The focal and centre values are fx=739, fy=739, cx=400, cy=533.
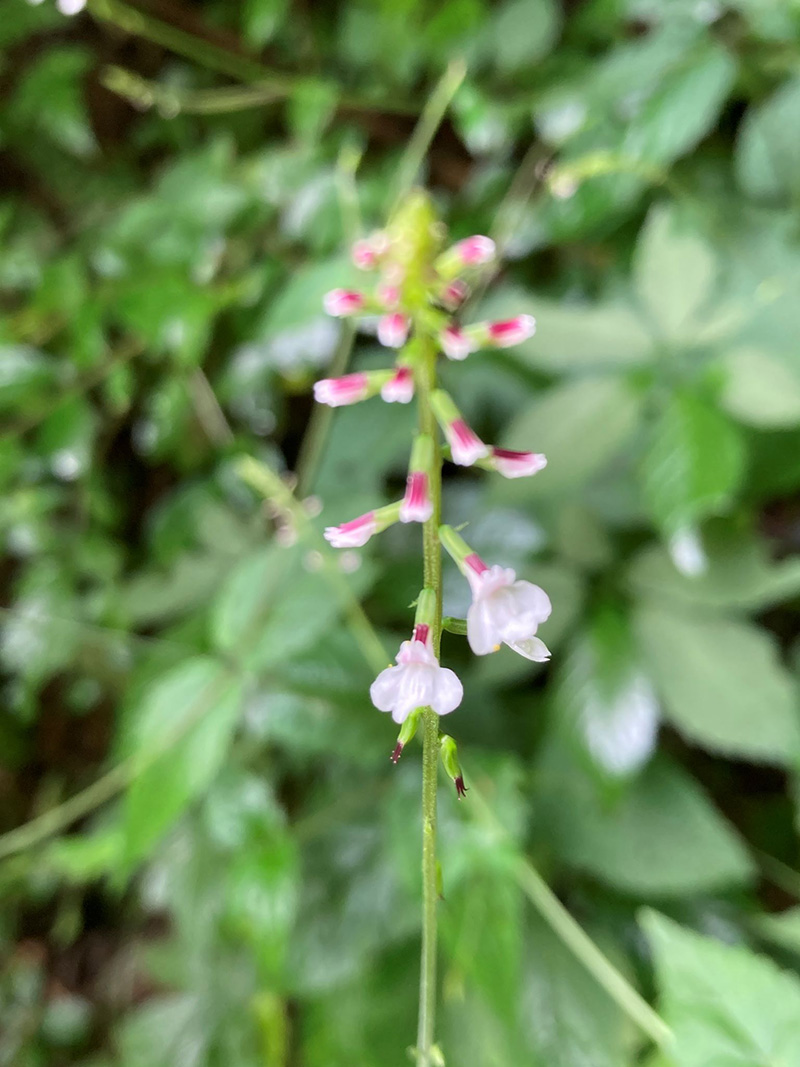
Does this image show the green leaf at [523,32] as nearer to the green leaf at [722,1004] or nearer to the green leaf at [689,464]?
the green leaf at [689,464]

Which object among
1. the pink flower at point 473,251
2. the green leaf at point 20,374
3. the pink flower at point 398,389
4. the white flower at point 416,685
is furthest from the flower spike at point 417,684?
the green leaf at point 20,374

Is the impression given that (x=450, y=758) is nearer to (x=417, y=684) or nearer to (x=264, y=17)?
(x=417, y=684)

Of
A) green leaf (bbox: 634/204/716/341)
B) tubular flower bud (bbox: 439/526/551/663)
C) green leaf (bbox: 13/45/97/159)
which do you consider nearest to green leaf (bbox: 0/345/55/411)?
green leaf (bbox: 13/45/97/159)

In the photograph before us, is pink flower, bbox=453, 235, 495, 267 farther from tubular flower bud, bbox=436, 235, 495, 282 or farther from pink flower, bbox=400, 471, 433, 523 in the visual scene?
pink flower, bbox=400, 471, 433, 523

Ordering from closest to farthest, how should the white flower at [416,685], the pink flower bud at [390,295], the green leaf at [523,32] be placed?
1. the white flower at [416,685]
2. the pink flower bud at [390,295]
3. the green leaf at [523,32]

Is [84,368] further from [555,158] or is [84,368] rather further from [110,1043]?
[110,1043]

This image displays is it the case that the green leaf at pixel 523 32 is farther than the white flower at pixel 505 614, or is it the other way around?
the green leaf at pixel 523 32
